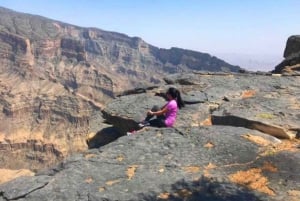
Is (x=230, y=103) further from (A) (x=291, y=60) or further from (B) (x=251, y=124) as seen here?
(A) (x=291, y=60)

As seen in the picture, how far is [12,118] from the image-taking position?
168000 millimetres

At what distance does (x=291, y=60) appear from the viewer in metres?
23.3

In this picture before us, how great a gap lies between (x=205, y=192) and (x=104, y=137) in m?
8.38

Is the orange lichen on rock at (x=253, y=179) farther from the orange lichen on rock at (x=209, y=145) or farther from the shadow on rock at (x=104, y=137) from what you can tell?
the shadow on rock at (x=104, y=137)

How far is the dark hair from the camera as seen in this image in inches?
586

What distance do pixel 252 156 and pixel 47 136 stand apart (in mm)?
157539

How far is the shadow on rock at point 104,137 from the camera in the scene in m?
16.7

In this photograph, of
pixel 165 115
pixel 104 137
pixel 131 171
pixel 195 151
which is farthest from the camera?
pixel 104 137

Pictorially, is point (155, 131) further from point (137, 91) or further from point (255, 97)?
point (137, 91)

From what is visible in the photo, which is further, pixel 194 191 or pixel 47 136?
pixel 47 136

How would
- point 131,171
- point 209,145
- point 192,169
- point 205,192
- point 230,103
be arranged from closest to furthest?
1. point 205,192
2. point 192,169
3. point 131,171
4. point 209,145
5. point 230,103

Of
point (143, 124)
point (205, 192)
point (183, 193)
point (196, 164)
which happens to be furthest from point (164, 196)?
point (143, 124)

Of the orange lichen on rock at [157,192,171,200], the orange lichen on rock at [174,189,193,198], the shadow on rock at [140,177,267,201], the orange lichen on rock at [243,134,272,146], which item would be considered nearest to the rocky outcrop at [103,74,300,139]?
the orange lichen on rock at [243,134,272,146]

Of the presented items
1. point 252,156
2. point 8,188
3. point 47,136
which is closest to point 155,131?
point 252,156
